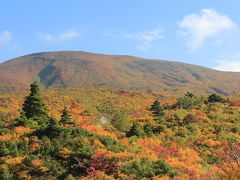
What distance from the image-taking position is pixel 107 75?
156500 millimetres

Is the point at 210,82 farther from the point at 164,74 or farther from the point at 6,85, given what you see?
the point at 6,85

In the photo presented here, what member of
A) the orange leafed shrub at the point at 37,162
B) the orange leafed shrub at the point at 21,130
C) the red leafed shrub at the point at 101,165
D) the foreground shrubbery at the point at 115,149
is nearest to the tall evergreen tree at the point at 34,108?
the foreground shrubbery at the point at 115,149

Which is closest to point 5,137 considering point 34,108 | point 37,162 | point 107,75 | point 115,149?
point 37,162

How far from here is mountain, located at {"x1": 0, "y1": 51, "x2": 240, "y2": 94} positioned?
463 feet

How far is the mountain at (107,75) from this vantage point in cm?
14125

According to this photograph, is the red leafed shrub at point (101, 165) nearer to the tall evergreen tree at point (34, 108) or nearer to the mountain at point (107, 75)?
the tall evergreen tree at point (34, 108)

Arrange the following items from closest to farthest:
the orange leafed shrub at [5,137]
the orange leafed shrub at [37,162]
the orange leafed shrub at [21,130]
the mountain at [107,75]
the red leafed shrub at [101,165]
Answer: the red leafed shrub at [101,165], the orange leafed shrub at [37,162], the orange leafed shrub at [5,137], the orange leafed shrub at [21,130], the mountain at [107,75]

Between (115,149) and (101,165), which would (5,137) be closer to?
(115,149)

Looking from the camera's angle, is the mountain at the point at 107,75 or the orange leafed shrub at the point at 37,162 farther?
the mountain at the point at 107,75

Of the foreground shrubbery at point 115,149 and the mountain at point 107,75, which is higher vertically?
the mountain at point 107,75

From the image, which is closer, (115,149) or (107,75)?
(115,149)

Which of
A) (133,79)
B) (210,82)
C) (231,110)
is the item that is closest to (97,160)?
(231,110)

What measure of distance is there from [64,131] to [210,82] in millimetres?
146472

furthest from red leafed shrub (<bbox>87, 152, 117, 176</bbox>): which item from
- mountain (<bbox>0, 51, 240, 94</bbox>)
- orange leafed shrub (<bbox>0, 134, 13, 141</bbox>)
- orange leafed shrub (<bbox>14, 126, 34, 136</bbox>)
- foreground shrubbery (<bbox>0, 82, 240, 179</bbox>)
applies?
mountain (<bbox>0, 51, 240, 94</bbox>)
